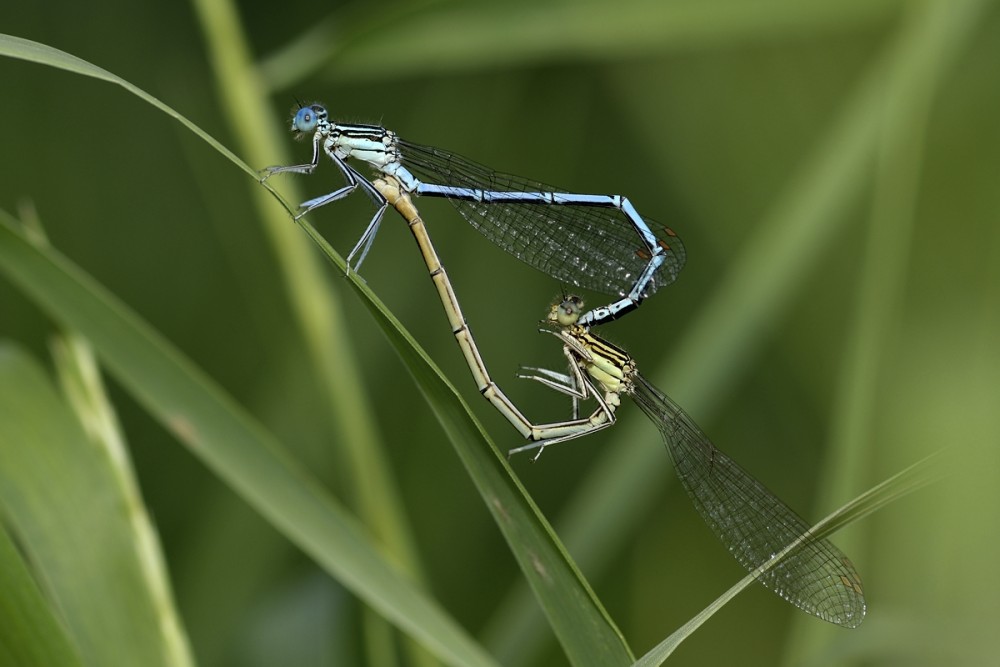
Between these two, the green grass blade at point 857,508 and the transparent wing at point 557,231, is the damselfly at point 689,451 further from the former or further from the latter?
the green grass blade at point 857,508

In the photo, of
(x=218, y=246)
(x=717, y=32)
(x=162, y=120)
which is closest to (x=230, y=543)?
(x=218, y=246)

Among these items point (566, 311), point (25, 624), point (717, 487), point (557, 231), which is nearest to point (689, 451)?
point (717, 487)

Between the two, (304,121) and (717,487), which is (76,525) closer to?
(304,121)

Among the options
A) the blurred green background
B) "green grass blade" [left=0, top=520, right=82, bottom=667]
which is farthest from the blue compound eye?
"green grass blade" [left=0, top=520, right=82, bottom=667]

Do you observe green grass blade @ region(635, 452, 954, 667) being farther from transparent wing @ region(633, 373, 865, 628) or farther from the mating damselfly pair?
the mating damselfly pair

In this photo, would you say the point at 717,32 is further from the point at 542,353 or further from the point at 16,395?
the point at 542,353

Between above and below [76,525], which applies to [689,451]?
below
